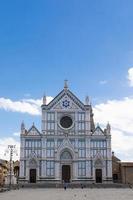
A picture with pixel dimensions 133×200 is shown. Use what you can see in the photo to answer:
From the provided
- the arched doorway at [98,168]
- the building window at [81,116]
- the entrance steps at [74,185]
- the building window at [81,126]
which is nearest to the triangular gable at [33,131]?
the building window at [81,126]

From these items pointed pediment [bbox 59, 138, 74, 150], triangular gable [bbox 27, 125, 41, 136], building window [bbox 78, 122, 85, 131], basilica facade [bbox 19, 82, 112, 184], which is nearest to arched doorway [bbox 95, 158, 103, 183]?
basilica facade [bbox 19, 82, 112, 184]

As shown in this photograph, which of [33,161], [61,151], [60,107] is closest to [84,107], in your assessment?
[60,107]

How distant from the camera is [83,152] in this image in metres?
75.9

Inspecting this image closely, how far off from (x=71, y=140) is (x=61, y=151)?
113 inches

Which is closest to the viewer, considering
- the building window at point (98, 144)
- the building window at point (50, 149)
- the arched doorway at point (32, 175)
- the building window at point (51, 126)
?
the arched doorway at point (32, 175)

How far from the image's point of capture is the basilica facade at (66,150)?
75.0m

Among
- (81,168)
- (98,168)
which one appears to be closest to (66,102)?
(81,168)

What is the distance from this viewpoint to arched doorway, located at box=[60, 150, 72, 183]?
7594cm

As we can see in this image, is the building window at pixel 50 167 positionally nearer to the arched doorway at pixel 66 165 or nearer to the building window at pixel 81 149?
the arched doorway at pixel 66 165

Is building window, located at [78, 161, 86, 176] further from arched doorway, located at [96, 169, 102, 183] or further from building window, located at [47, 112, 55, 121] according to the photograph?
building window, located at [47, 112, 55, 121]

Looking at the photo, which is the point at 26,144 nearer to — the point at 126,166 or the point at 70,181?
the point at 70,181

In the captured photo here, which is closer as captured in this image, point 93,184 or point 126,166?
point 93,184

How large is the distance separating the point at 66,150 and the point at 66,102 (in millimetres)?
9527

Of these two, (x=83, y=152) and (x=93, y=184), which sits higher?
(x=83, y=152)
